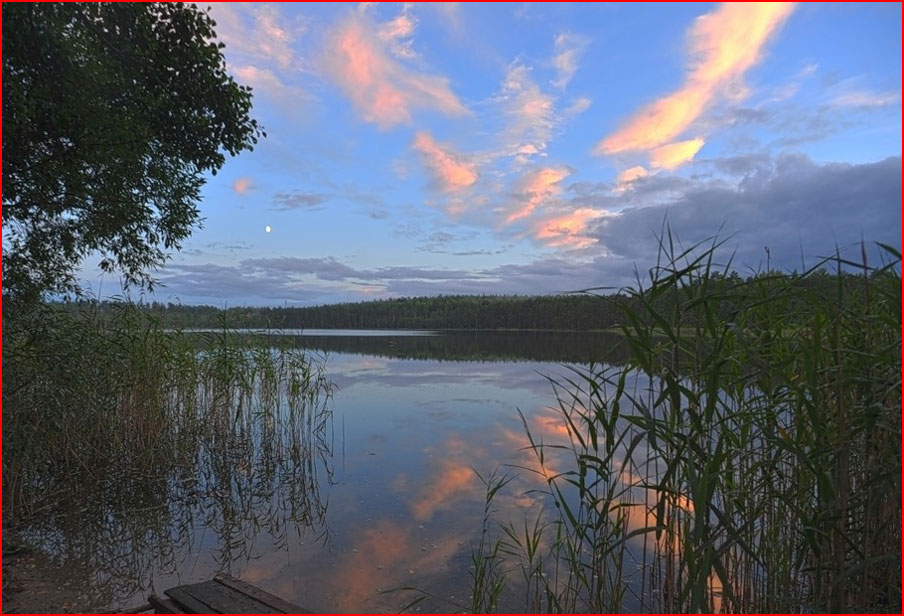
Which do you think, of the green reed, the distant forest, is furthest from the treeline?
the green reed

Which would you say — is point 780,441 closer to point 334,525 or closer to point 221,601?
point 221,601

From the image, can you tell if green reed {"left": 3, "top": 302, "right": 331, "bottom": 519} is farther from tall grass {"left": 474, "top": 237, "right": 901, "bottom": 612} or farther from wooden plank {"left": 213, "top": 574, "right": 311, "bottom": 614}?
tall grass {"left": 474, "top": 237, "right": 901, "bottom": 612}

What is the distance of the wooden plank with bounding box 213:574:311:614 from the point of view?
2996 mm

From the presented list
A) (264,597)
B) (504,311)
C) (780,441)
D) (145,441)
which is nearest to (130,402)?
(145,441)

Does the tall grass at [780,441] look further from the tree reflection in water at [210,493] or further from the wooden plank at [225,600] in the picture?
the tree reflection in water at [210,493]

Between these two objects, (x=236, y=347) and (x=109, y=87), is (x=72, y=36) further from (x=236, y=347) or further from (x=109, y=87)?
(x=236, y=347)

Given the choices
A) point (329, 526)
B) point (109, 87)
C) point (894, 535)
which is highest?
point (109, 87)

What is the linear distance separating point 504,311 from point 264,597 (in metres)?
64.0

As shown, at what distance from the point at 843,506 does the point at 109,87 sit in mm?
6139

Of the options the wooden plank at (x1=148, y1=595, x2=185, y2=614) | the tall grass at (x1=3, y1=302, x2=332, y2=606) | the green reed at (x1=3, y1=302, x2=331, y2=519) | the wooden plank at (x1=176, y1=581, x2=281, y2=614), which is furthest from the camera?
the green reed at (x1=3, y1=302, x2=331, y2=519)

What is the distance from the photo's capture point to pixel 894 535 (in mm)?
2781

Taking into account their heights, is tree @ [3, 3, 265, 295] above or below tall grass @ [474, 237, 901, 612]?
above

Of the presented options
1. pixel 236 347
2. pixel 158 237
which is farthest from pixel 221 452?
pixel 158 237

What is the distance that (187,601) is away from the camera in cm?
316
